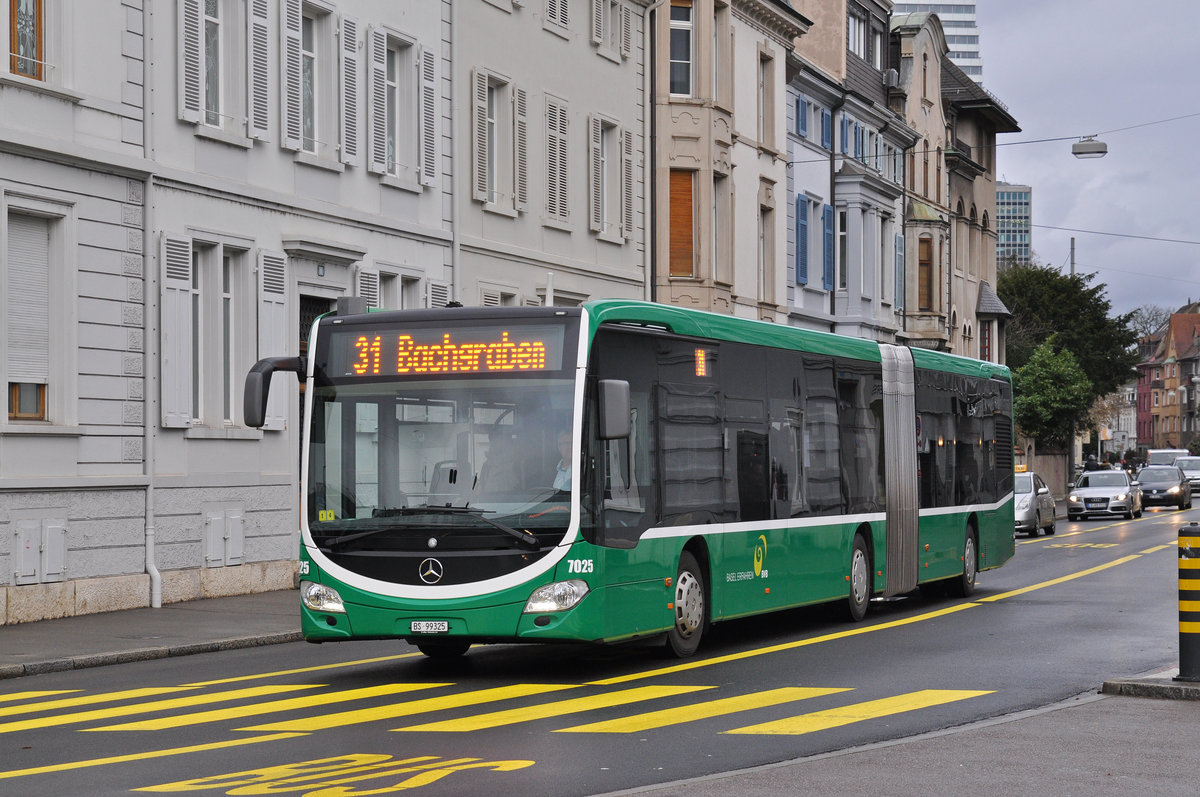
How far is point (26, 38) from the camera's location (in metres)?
20.7

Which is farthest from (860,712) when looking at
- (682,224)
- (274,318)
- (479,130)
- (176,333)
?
(682,224)

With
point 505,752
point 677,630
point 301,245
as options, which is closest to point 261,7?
point 301,245

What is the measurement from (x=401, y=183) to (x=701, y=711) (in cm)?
1783

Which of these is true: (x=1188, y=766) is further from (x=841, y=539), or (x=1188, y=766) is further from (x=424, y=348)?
(x=841, y=539)

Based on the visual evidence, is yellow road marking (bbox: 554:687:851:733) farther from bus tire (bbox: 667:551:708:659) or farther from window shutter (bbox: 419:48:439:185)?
window shutter (bbox: 419:48:439:185)

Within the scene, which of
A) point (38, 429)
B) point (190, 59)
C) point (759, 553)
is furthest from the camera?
point (190, 59)

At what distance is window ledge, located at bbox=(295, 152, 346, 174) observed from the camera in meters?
26.2

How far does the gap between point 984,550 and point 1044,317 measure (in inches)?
2881

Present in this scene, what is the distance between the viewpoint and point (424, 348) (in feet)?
48.3

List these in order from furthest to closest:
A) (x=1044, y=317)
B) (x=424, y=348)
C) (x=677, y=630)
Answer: (x=1044, y=317)
(x=677, y=630)
(x=424, y=348)

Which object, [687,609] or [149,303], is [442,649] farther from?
[149,303]

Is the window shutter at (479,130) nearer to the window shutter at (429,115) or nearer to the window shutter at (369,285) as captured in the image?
the window shutter at (429,115)

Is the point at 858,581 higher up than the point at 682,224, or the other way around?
the point at 682,224

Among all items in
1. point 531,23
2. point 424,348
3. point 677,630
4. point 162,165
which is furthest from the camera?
point 531,23
